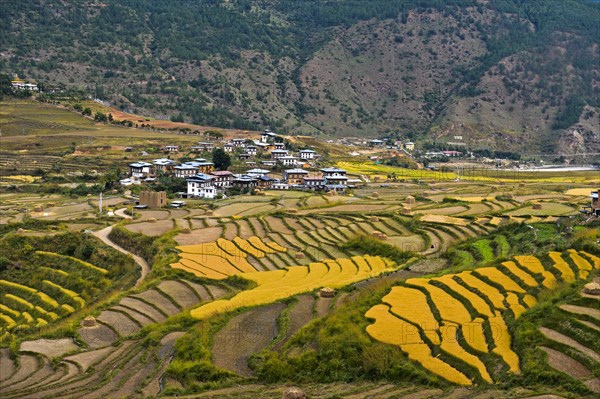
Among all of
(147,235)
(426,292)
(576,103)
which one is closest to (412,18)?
(576,103)

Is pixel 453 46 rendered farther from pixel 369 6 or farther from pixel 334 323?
pixel 334 323

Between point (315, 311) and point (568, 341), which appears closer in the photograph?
point (568, 341)

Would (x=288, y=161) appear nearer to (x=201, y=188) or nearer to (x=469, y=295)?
(x=201, y=188)

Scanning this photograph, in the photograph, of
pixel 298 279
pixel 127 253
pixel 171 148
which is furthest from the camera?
pixel 171 148

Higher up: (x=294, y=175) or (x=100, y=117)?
(x=100, y=117)

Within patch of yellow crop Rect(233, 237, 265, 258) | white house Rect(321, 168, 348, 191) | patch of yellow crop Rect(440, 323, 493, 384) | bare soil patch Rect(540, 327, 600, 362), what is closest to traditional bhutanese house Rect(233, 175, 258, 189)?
white house Rect(321, 168, 348, 191)

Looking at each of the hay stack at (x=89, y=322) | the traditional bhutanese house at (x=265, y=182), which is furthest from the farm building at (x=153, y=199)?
the hay stack at (x=89, y=322)

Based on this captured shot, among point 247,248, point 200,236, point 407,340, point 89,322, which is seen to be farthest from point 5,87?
point 407,340
